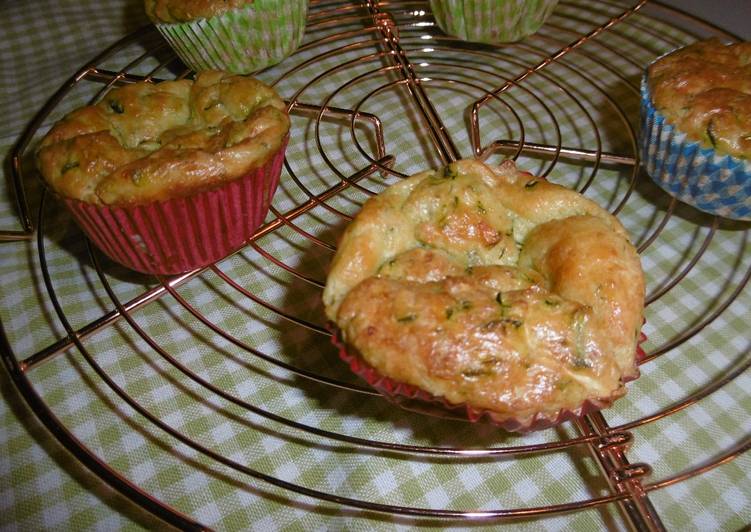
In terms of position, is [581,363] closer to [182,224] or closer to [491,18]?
[182,224]

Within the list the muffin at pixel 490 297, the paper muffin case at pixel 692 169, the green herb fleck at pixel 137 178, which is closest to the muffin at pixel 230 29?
the green herb fleck at pixel 137 178

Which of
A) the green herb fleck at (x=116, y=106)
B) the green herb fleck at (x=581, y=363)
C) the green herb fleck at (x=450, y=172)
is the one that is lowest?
the green herb fleck at (x=581, y=363)

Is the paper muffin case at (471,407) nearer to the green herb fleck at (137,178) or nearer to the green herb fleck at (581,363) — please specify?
the green herb fleck at (581,363)

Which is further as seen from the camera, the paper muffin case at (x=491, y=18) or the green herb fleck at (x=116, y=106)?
the paper muffin case at (x=491, y=18)

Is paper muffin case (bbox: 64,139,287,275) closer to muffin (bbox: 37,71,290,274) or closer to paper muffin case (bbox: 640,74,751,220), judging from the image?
muffin (bbox: 37,71,290,274)

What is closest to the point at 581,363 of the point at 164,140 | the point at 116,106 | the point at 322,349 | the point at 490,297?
the point at 490,297
